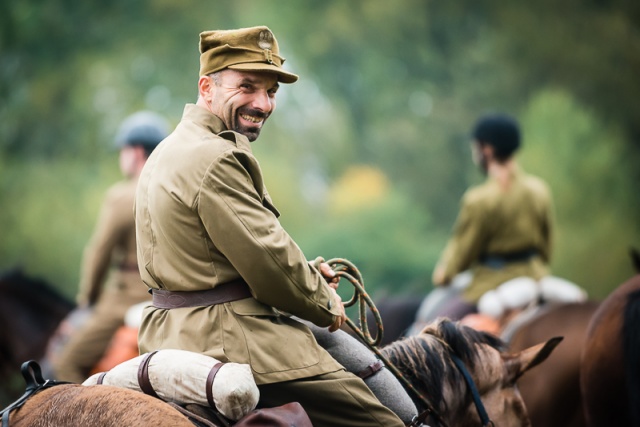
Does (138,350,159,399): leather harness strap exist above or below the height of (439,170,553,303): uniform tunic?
above

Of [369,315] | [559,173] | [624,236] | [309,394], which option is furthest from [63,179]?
[309,394]

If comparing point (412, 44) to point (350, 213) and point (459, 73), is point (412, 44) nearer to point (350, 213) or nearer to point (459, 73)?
point (459, 73)

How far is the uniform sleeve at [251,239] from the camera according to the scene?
304cm

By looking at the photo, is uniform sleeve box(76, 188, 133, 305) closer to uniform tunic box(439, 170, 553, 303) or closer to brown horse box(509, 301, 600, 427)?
uniform tunic box(439, 170, 553, 303)

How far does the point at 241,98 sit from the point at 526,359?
1.69 m

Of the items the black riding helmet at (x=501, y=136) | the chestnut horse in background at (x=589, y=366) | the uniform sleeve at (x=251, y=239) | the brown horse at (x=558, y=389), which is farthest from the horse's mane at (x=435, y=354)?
the black riding helmet at (x=501, y=136)

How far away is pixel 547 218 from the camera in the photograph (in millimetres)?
7398

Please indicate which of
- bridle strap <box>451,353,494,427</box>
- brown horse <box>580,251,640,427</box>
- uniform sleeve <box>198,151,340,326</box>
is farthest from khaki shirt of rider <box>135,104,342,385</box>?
brown horse <box>580,251,640,427</box>

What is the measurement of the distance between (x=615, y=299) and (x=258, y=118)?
8.88ft

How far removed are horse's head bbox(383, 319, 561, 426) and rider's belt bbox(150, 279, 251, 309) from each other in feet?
2.83

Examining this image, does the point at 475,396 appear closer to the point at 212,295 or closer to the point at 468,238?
the point at 212,295

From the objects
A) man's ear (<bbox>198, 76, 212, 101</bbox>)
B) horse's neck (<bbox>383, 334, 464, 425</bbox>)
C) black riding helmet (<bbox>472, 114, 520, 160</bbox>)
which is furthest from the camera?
black riding helmet (<bbox>472, 114, 520, 160</bbox>)

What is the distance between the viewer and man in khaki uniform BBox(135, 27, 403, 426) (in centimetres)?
306

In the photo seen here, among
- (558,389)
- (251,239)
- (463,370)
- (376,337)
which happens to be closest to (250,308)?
(251,239)
